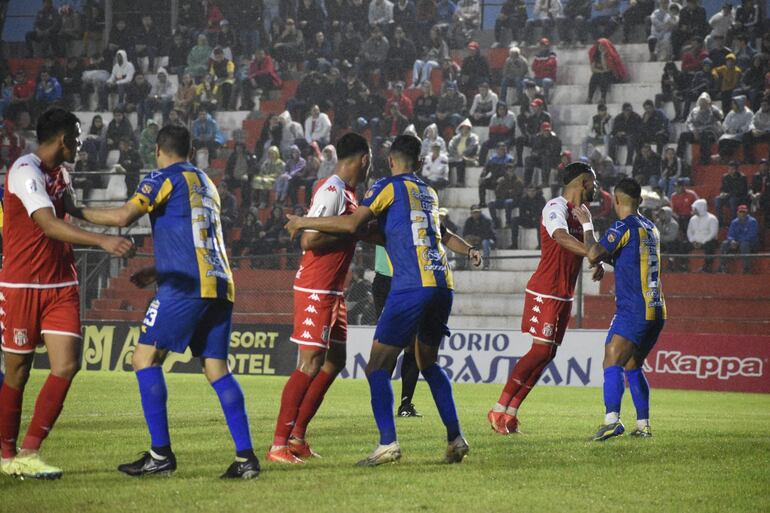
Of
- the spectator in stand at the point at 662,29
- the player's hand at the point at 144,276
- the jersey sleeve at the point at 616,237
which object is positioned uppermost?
the spectator in stand at the point at 662,29

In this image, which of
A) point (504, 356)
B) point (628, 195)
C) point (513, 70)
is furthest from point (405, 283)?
point (513, 70)

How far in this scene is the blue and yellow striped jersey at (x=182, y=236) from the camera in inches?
289

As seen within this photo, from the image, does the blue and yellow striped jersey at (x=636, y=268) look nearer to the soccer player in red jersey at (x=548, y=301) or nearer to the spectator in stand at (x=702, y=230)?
the soccer player in red jersey at (x=548, y=301)

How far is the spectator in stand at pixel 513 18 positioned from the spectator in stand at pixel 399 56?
7.50 feet

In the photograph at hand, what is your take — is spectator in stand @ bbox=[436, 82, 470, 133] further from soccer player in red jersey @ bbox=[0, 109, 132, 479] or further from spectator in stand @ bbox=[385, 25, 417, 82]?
soccer player in red jersey @ bbox=[0, 109, 132, 479]

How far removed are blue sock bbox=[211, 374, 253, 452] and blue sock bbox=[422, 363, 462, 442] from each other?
59.2 inches

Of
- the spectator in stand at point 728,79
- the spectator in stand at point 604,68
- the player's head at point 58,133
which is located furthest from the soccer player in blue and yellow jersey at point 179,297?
the spectator in stand at point 604,68

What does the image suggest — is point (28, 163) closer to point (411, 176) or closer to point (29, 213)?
point (29, 213)

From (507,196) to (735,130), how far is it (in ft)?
16.4

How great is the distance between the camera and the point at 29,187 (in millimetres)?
7363

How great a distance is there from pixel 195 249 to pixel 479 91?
827 inches

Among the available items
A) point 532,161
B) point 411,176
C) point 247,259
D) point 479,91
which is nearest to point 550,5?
point 479,91

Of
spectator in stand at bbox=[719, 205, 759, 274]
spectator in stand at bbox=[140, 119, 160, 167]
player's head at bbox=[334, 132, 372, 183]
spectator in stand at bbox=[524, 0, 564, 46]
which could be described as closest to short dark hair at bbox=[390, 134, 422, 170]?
player's head at bbox=[334, 132, 372, 183]

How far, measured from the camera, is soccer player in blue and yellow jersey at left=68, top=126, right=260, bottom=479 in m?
7.30
